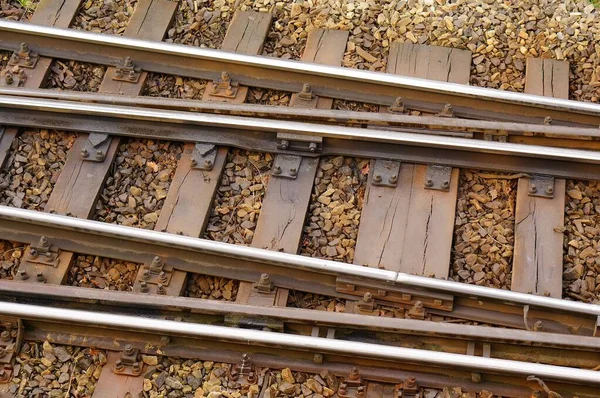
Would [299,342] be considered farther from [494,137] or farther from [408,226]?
[494,137]

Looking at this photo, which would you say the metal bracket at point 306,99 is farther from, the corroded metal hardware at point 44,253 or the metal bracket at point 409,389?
the metal bracket at point 409,389

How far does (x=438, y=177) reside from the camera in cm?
611

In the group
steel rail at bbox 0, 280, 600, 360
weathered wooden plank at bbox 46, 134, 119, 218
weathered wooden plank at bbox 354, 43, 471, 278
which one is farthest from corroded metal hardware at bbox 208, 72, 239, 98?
steel rail at bbox 0, 280, 600, 360

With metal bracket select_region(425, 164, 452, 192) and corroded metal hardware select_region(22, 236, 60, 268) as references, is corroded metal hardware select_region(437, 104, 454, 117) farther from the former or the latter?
corroded metal hardware select_region(22, 236, 60, 268)

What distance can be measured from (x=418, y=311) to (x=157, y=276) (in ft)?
5.65

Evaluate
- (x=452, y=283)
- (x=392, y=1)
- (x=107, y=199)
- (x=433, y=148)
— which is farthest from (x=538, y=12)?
(x=107, y=199)

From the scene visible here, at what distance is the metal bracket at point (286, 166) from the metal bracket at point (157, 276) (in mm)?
1039

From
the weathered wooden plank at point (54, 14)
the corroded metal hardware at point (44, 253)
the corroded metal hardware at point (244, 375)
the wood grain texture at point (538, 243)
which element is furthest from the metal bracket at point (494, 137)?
the weathered wooden plank at point (54, 14)

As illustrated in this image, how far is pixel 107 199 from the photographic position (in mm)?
6246

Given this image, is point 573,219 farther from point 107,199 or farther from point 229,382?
point 107,199

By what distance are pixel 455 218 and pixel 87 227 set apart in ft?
8.16

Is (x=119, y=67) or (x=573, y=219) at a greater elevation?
(x=119, y=67)

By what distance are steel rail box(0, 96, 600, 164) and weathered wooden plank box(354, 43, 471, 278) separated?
237 mm

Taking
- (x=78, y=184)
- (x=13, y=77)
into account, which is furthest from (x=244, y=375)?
A: (x=13, y=77)
